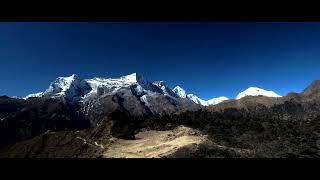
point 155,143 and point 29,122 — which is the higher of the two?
point 29,122

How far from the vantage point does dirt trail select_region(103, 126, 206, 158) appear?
31672 mm

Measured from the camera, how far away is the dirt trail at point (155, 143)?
31.7 meters

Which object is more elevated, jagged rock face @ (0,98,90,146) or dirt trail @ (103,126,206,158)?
jagged rock face @ (0,98,90,146)

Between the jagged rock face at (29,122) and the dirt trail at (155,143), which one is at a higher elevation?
the jagged rock face at (29,122)

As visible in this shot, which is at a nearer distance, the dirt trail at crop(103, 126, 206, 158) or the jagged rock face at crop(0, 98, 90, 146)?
the dirt trail at crop(103, 126, 206, 158)

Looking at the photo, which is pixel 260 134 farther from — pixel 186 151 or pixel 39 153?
pixel 39 153

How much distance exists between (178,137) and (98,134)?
10199 millimetres

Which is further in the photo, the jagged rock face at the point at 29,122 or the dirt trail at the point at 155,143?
the jagged rock face at the point at 29,122

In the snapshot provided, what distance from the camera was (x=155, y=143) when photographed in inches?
1479

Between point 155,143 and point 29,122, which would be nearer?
point 155,143
